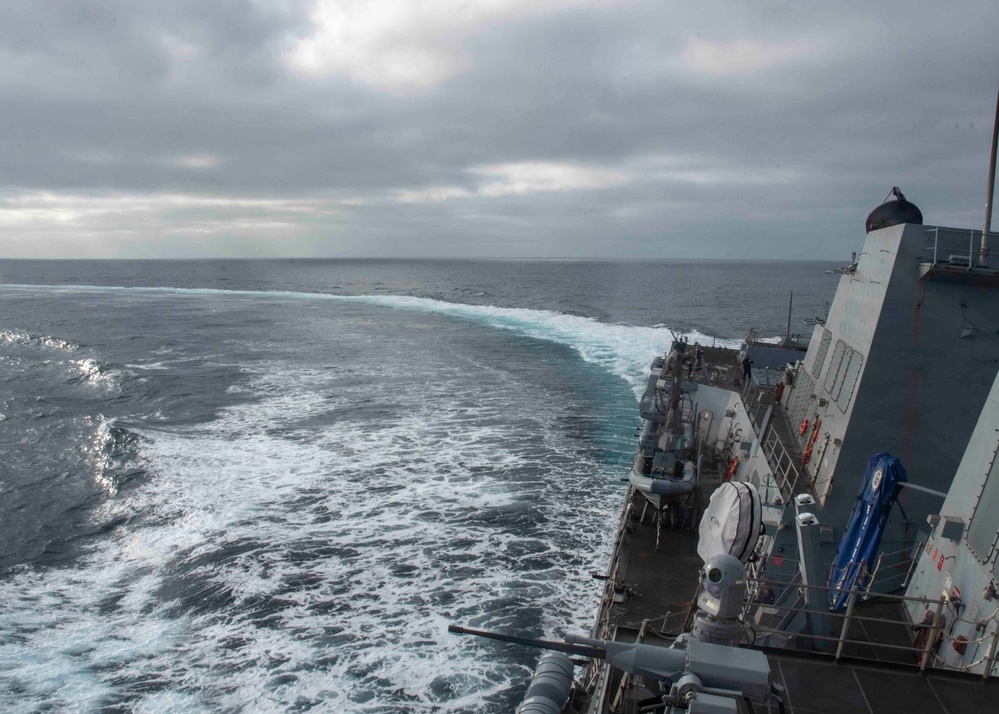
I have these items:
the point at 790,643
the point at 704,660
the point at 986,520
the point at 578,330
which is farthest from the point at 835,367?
the point at 578,330

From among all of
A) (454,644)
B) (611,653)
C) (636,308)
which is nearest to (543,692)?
(611,653)

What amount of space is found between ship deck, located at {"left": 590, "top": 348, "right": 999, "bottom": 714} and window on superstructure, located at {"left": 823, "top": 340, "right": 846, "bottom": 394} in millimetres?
2022

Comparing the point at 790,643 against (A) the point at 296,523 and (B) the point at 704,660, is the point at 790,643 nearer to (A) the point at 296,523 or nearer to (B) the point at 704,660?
(B) the point at 704,660

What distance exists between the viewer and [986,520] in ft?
26.6

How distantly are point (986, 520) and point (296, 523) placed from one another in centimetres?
1683

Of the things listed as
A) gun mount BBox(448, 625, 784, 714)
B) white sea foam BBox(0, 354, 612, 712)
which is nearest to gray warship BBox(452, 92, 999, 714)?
gun mount BBox(448, 625, 784, 714)

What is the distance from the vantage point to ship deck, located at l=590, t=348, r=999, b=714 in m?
6.56

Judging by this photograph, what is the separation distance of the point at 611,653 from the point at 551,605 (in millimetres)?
10215

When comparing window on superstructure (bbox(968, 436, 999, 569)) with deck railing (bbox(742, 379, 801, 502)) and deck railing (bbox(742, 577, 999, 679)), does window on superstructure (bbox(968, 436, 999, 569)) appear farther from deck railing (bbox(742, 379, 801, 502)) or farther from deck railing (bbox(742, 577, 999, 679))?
deck railing (bbox(742, 379, 801, 502))

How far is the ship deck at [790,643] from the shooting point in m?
6.56

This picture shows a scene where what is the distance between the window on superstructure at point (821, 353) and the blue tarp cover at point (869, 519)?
24.3ft

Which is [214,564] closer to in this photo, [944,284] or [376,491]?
[376,491]

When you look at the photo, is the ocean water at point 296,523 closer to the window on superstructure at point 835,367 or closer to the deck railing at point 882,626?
the deck railing at point 882,626

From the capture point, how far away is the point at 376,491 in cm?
2127
